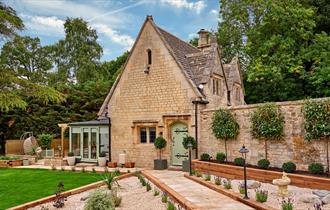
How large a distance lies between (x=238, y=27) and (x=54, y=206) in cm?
2456

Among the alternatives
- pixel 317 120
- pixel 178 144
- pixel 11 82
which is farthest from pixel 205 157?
pixel 11 82

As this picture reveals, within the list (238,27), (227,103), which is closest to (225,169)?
(227,103)

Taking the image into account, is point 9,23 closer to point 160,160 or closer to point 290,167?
point 160,160

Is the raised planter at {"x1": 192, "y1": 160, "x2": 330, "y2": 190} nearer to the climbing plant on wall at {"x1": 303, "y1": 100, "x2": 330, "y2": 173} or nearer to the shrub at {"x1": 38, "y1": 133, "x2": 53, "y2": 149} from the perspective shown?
the climbing plant on wall at {"x1": 303, "y1": 100, "x2": 330, "y2": 173}

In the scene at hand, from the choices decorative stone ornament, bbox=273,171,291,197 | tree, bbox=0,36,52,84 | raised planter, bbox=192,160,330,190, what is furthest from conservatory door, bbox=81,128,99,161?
tree, bbox=0,36,52,84

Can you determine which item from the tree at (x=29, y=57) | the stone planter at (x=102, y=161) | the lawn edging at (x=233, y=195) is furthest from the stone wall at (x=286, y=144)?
the tree at (x=29, y=57)

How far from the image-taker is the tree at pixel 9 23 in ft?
54.5

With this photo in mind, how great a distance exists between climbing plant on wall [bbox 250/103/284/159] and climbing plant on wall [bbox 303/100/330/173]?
1.06 meters

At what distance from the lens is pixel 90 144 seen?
20.2 meters

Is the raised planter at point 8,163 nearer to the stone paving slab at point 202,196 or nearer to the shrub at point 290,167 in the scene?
the stone paving slab at point 202,196

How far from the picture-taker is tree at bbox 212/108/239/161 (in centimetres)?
1359

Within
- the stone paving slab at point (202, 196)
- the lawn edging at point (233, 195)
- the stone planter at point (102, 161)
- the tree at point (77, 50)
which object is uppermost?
the tree at point (77, 50)

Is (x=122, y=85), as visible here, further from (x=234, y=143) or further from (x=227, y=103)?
(x=234, y=143)

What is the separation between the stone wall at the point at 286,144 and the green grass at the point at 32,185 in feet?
21.7
